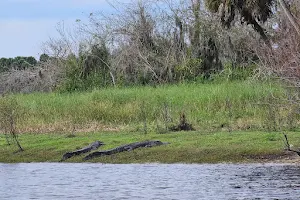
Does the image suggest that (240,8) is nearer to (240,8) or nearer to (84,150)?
(240,8)

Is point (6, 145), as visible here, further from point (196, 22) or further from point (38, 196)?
point (196, 22)

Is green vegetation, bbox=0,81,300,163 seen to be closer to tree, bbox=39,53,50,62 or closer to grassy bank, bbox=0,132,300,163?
grassy bank, bbox=0,132,300,163

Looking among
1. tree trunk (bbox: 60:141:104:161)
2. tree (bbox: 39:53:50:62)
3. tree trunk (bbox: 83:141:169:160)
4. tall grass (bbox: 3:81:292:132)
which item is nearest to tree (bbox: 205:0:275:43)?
tall grass (bbox: 3:81:292:132)

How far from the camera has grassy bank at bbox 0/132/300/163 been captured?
69.0 feet

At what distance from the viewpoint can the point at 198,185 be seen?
16.2 m

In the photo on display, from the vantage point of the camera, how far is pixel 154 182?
1702 cm

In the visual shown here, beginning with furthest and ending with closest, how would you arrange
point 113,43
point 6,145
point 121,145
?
point 113,43 → point 6,145 → point 121,145

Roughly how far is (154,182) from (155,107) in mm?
14881

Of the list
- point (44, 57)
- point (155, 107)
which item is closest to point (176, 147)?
point (155, 107)

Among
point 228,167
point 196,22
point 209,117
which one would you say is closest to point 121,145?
point 228,167

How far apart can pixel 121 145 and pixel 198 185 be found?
7585 millimetres

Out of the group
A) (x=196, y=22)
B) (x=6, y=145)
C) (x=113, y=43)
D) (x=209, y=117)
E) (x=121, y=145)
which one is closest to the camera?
(x=121, y=145)

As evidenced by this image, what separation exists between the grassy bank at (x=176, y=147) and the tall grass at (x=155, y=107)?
2869mm

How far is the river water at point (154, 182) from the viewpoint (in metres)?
15.1
